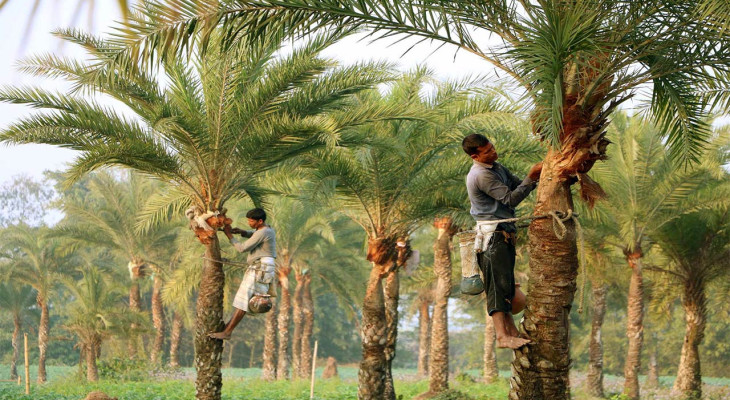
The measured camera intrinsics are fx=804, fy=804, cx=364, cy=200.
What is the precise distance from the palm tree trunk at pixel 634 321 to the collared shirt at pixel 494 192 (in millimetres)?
14449

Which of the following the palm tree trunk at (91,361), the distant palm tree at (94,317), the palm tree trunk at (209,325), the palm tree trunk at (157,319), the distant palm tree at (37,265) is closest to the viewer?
the palm tree trunk at (209,325)

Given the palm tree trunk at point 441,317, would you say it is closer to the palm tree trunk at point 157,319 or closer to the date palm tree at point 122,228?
the date palm tree at point 122,228

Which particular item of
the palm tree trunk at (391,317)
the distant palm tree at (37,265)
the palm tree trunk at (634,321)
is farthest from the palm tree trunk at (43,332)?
the palm tree trunk at (634,321)

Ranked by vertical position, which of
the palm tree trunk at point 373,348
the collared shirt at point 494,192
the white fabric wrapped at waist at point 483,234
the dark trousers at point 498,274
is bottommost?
the palm tree trunk at point 373,348

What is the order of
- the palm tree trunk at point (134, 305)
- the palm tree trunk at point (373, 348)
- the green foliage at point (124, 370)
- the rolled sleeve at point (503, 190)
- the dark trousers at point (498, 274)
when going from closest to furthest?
1. the rolled sleeve at point (503, 190)
2. the dark trousers at point (498, 274)
3. the palm tree trunk at point (373, 348)
4. the green foliage at point (124, 370)
5. the palm tree trunk at point (134, 305)

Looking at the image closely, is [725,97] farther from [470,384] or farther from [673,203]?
[470,384]

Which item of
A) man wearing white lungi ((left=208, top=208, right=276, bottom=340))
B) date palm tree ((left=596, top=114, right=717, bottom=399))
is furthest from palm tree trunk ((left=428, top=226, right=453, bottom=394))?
man wearing white lungi ((left=208, top=208, right=276, bottom=340))

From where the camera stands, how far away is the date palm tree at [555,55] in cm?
684

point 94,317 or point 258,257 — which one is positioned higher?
point 258,257

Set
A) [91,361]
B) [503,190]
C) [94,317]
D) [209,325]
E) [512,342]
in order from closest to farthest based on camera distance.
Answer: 1. [503,190]
2. [512,342]
3. [209,325]
4. [94,317]
5. [91,361]

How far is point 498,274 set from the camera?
707cm

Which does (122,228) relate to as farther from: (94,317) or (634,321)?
(634,321)

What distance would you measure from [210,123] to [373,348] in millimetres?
5343

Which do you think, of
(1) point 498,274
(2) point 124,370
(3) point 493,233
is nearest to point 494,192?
(3) point 493,233
